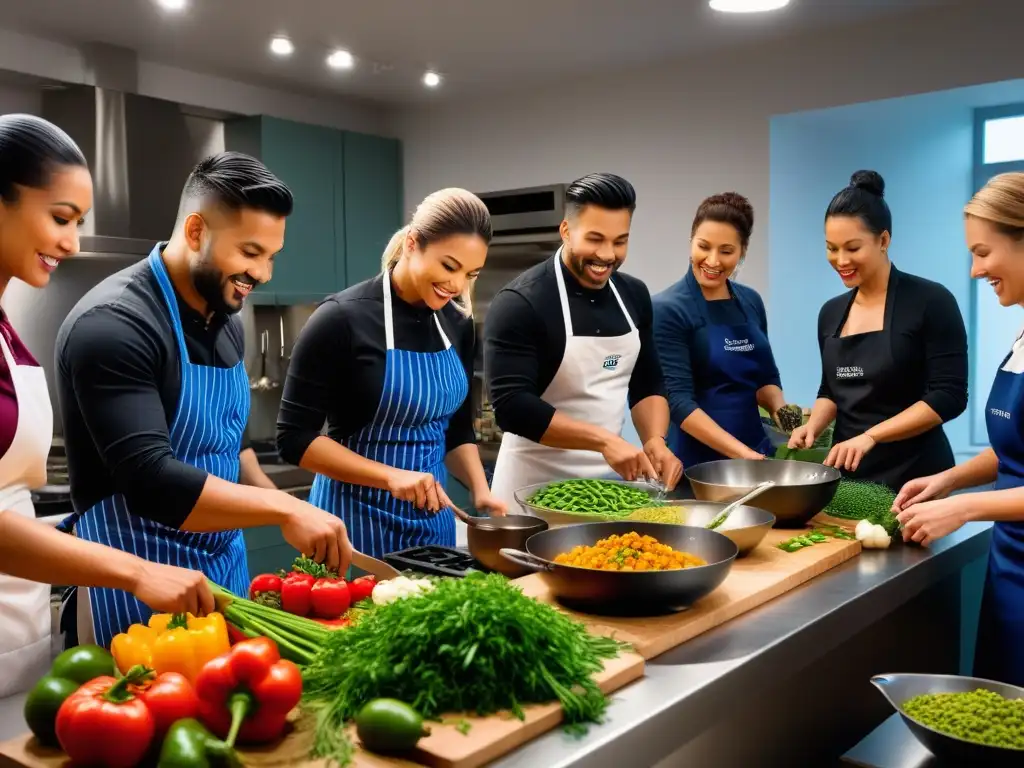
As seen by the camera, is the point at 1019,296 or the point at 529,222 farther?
the point at 529,222

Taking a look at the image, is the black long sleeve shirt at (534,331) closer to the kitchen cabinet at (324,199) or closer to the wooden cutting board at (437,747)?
the wooden cutting board at (437,747)

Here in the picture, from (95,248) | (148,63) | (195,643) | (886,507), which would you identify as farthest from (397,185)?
(195,643)

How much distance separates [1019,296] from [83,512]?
199cm

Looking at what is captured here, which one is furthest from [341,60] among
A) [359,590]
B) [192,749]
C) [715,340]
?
[192,749]

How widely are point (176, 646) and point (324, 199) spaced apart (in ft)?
13.9

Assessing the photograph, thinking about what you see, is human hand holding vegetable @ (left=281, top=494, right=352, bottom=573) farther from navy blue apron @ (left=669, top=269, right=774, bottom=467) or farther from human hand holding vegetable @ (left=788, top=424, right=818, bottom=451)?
navy blue apron @ (left=669, top=269, right=774, bottom=467)

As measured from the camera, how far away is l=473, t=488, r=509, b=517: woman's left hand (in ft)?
6.73

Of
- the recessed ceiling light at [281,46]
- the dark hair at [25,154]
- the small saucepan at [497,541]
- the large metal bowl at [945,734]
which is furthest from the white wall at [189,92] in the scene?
the large metal bowl at [945,734]

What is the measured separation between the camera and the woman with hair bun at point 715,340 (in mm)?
3062

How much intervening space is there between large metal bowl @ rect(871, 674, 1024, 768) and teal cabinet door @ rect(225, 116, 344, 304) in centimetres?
378

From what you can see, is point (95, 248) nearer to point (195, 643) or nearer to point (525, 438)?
point (525, 438)

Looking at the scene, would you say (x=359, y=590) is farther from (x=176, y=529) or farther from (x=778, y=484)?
(x=778, y=484)

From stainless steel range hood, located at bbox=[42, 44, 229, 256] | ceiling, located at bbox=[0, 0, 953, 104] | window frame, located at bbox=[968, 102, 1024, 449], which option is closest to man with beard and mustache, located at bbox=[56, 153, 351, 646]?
ceiling, located at bbox=[0, 0, 953, 104]

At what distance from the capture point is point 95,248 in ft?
13.5
